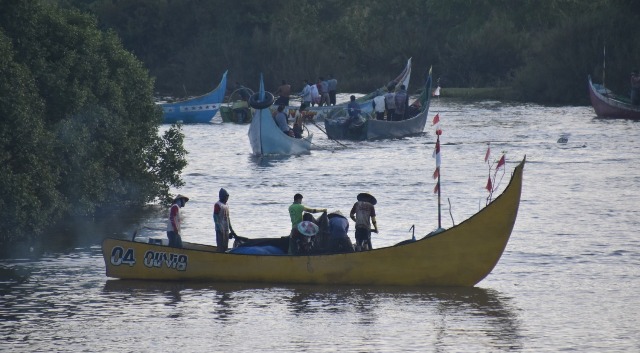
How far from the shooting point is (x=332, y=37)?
80.8 metres

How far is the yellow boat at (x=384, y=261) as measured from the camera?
21000 millimetres

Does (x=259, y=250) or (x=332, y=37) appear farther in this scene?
(x=332, y=37)

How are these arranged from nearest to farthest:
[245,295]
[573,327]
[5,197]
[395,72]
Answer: [573,327] → [245,295] → [5,197] → [395,72]

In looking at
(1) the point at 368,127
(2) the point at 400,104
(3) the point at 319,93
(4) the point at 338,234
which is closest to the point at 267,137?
(1) the point at 368,127

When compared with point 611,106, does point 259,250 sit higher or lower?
lower

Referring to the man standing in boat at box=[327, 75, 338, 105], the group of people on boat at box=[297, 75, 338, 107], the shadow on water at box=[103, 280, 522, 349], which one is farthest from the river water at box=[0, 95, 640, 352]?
the man standing in boat at box=[327, 75, 338, 105]

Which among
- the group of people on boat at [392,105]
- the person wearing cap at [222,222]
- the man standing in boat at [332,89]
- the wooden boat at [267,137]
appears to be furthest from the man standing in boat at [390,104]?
the person wearing cap at [222,222]

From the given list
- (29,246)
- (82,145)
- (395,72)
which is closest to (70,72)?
(82,145)

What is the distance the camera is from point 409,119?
158ft

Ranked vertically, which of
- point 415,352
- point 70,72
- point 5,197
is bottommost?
point 415,352

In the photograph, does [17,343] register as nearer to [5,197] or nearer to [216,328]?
[216,328]

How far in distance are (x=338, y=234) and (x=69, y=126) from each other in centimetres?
832

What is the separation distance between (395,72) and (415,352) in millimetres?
58789

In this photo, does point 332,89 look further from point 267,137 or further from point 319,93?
point 267,137
